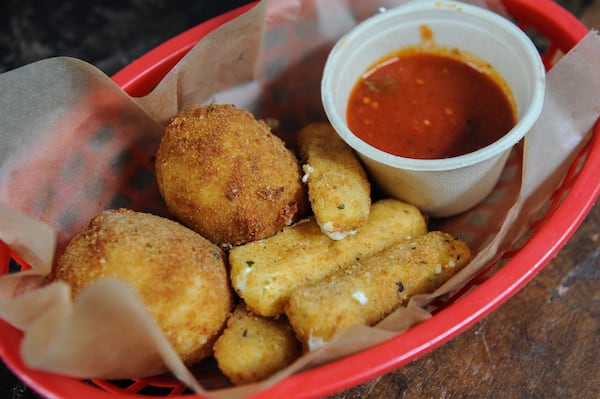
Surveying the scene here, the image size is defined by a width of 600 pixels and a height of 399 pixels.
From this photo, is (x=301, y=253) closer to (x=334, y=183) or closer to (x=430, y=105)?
(x=334, y=183)

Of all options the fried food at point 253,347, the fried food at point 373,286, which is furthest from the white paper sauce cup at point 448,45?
the fried food at point 253,347

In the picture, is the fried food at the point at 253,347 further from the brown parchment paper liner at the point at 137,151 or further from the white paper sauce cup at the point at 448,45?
the white paper sauce cup at the point at 448,45

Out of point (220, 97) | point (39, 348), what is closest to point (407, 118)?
point (220, 97)

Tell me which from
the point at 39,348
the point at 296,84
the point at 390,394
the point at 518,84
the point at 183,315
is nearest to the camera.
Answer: the point at 39,348

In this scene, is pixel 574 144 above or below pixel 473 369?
above

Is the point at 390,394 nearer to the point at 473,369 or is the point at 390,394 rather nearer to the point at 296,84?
the point at 473,369
